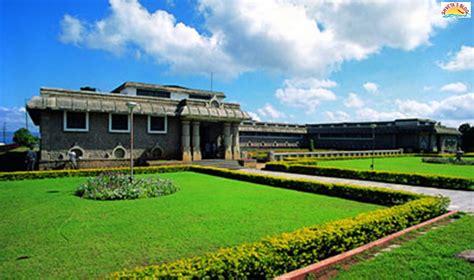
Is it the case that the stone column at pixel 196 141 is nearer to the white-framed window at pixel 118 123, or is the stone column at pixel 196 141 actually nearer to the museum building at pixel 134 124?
the museum building at pixel 134 124

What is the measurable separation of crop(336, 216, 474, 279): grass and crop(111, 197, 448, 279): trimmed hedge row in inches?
20.7

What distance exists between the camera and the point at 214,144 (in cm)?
2802

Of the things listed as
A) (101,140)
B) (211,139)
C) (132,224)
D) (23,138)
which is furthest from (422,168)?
(23,138)

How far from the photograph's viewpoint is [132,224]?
7004mm

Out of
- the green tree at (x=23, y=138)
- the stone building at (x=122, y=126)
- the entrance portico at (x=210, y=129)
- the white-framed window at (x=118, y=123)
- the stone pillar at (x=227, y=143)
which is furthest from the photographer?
the green tree at (x=23, y=138)

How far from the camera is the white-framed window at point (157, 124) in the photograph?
896 inches

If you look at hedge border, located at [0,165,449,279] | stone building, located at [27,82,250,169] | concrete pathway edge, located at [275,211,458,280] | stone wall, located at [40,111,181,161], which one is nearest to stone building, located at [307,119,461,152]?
stone building, located at [27,82,250,169]

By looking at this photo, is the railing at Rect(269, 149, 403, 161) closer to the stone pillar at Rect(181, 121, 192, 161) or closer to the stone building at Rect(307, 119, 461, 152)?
the stone building at Rect(307, 119, 461, 152)

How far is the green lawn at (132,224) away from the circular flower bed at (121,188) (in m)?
0.51

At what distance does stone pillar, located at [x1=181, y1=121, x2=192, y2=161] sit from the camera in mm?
23562

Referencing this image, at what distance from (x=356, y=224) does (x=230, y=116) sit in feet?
67.4

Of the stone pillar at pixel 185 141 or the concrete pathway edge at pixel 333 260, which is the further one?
the stone pillar at pixel 185 141

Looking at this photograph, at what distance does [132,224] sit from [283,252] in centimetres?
417

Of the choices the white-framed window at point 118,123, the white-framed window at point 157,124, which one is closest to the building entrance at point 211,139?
the white-framed window at point 157,124
